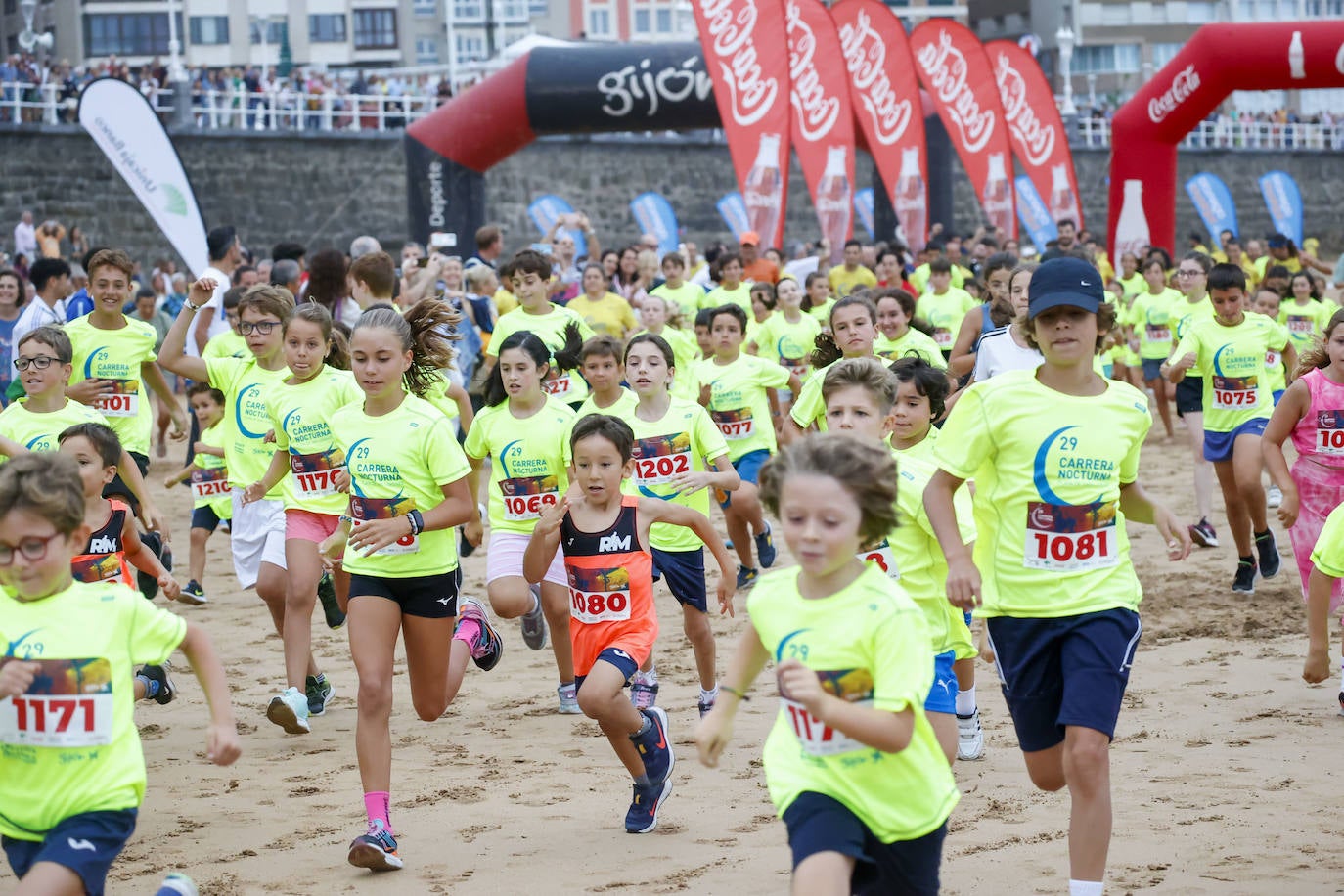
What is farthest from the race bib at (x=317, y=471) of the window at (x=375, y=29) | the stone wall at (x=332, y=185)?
the window at (x=375, y=29)

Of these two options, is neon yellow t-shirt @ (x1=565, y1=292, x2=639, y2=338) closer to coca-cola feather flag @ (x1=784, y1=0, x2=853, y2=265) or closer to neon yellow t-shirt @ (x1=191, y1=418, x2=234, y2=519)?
neon yellow t-shirt @ (x1=191, y1=418, x2=234, y2=519)

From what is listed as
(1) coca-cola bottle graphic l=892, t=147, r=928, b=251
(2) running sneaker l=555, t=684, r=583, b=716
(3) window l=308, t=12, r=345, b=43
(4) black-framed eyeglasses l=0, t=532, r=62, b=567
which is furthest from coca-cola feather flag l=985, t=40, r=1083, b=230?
(3) window l=308, t=12, r=345, b=43

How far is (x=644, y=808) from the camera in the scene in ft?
19.1

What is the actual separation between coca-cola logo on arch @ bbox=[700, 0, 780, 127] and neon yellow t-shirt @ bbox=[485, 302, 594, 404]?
7.29m

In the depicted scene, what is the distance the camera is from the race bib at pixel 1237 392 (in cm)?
978

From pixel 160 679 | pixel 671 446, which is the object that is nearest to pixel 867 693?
pixel 671 446

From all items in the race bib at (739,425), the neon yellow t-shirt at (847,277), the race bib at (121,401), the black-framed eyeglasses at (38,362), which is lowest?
the race bib at (739,425)

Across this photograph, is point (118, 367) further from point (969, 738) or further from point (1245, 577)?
point (1245, 577)

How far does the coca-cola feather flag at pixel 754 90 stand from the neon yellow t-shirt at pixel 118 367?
31.7ft

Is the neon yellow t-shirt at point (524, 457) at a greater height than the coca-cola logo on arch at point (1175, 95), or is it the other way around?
the coca-cola logo on arch at point (1175, 95)

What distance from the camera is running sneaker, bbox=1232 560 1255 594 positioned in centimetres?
985

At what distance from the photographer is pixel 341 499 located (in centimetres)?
710

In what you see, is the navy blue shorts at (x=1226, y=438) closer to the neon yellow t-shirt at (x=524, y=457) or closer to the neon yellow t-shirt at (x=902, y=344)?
the neon yellow t-shirt at (x=902, y=344)

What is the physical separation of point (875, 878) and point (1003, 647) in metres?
1.19
